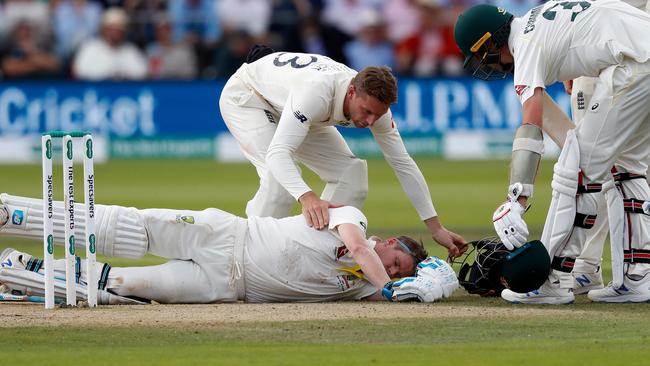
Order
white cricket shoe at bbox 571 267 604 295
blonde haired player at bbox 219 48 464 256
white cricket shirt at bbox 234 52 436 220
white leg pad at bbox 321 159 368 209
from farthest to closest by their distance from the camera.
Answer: white leg pad at bbox 321 159 368 209, white cricket shoe at bbox 571 267 604 295, white cricket shirt at bbox 234 52 436 220, blonde haired player at bbox 219 48 464 256

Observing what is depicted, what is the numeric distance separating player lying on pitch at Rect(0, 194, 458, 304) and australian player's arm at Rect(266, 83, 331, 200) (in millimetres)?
299

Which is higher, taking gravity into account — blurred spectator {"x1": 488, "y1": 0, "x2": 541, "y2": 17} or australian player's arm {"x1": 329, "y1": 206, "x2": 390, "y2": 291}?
blurred spectator {"x1": 488, "y1": 0, "x2": 541, "y2": 17}

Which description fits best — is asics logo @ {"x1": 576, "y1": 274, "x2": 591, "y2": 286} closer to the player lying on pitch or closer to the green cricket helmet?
the player lying on pitch

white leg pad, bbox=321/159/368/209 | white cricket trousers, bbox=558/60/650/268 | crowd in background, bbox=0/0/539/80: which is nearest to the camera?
white cricket trousers, bbox=558/60/650/268

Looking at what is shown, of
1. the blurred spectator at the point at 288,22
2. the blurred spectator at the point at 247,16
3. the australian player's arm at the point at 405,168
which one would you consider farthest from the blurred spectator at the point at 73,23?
the australian player's arm at the point at 405,168

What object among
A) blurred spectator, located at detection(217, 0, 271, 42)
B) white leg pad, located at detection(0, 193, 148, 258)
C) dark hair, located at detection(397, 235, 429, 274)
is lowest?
dark hair, located at detection(397, 235, 429, 274)

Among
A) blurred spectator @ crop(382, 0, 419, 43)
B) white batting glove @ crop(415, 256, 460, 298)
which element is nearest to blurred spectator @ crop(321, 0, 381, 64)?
blurred spectator @ crop(382, 0, 419, 43)

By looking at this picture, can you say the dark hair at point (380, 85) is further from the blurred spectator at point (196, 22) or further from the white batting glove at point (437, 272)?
the blurred spectator at point (196, 22)

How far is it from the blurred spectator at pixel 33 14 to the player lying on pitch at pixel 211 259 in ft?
44.0

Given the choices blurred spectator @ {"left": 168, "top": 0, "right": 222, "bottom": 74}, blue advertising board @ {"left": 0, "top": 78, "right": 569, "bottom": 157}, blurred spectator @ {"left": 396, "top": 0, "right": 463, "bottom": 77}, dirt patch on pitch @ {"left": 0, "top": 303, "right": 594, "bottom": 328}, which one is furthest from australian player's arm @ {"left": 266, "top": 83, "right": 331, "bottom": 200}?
blurred spectator @ {"left": 168, "top": 0, "right": 222, "bottom": 74}

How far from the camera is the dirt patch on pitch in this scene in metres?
5.90

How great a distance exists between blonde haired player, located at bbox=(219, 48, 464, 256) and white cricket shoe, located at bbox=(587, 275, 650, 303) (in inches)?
33.9

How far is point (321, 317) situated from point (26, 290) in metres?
1.60

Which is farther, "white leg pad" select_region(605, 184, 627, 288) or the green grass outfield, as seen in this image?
"white leg pad" select_region(605, 184, 627, 288)
